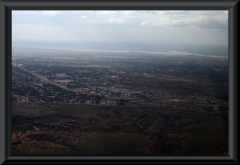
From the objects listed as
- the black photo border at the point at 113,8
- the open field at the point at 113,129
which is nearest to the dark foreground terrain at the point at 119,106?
the open field at the point at 113,129

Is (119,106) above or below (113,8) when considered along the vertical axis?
below

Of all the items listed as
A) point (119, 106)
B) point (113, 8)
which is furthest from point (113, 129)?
point (113, 8)

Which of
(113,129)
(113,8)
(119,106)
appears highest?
(113,8)

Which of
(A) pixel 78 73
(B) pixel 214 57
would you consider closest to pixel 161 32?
(B) pixel 214 57

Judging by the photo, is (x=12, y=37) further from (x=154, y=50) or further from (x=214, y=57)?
(x=214, y=57)

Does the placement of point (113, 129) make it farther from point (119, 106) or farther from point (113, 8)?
point (113, 8)

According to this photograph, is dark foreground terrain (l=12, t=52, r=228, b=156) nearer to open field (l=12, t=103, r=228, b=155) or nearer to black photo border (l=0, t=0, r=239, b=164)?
open field (l=12, t=103, r=228, b=155)
